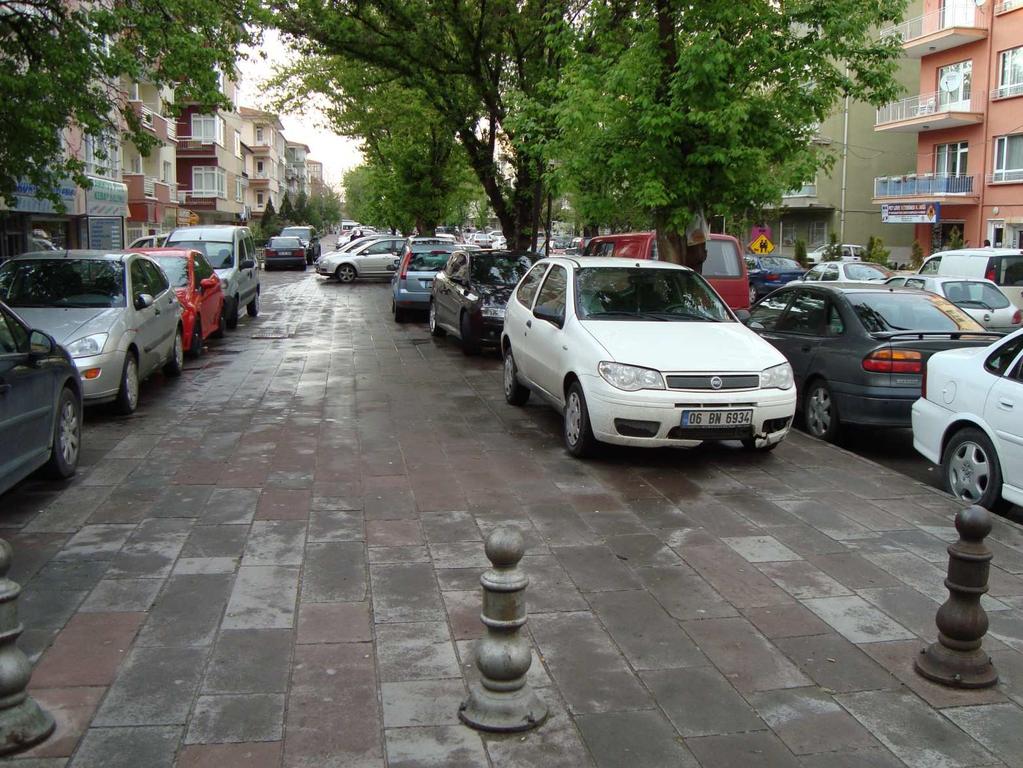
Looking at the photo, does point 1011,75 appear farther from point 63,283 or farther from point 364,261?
point 63,283

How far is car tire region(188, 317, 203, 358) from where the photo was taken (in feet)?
48.9

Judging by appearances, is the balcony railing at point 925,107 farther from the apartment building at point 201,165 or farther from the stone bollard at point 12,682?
the stone bollard at point 12,682

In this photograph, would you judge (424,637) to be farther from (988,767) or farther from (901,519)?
(901,519)

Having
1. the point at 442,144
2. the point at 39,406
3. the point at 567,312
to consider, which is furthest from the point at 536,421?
the point at 442,144

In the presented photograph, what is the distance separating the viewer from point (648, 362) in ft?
26.5

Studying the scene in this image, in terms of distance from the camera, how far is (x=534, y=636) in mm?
4855

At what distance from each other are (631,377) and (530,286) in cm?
318

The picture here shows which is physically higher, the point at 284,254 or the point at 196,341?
the point at 284,254

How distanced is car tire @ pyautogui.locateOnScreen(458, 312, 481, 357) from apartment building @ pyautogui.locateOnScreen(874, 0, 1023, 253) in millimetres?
25920

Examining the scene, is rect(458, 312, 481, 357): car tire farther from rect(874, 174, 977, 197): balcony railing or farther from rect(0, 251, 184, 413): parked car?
rect(874, 174, 977, 197): balcony railing

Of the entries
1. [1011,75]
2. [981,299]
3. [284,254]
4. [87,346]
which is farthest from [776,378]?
[284,254]

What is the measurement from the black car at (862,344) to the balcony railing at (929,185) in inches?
1309

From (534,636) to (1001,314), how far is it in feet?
48.4

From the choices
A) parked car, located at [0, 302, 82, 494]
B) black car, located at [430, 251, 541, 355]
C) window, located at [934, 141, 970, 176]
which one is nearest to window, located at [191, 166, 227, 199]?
window, located at [934, 141, 970, 176]
